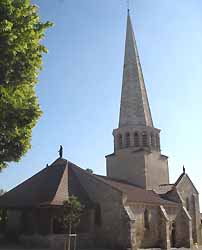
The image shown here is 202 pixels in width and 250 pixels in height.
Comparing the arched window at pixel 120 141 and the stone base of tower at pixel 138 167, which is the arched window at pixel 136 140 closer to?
the stone base of tower at pixel 138 167

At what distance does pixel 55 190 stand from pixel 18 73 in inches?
624

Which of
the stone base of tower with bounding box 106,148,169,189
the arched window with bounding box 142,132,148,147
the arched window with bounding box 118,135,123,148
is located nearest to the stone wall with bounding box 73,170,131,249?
the stone base of tower with bounding box 106,148,169,189

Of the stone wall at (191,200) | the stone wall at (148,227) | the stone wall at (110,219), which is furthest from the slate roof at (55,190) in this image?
the stone wall at (191,200)

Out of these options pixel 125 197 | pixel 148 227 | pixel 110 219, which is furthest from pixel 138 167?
pixel 110 219

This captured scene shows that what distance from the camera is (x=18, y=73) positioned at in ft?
47.5

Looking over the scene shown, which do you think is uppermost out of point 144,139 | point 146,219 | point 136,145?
point 144,139

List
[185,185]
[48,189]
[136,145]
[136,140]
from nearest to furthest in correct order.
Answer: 1. [48,189]
2. [136,145]
3. [136,140]
4. [185,185]

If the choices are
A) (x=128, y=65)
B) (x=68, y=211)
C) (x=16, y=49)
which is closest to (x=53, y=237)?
(x=68, y=211)

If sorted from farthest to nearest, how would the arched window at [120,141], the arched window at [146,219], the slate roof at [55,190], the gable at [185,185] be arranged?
the arched window at [120,141] → the gable at [185,185] → the arched window at [146,219] → the slate roof at [55,190]

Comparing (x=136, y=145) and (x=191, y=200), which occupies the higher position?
(x=136, y=145)

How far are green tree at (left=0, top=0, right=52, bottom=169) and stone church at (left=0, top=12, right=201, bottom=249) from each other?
12523 millimetres

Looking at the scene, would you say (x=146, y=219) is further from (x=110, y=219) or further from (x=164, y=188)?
(x=164, y=188)

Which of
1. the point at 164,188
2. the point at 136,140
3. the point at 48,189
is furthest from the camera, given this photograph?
the point at 136,140

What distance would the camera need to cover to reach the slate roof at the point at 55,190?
2818 centimetres
